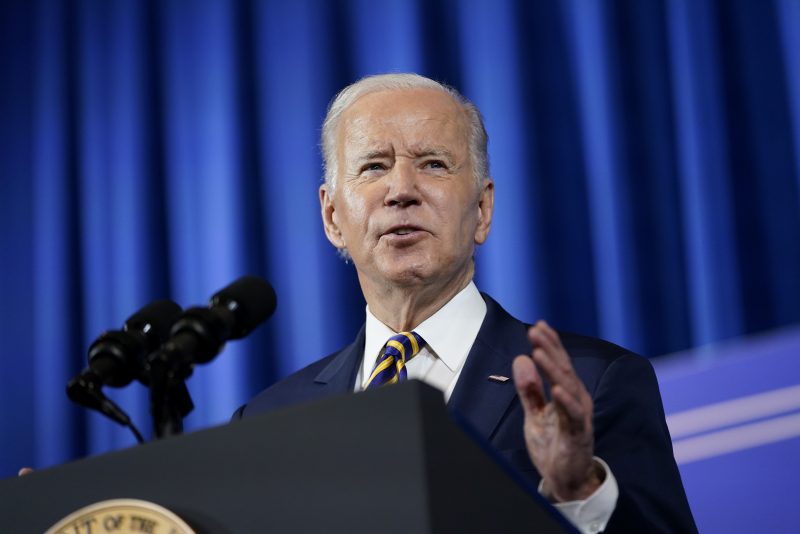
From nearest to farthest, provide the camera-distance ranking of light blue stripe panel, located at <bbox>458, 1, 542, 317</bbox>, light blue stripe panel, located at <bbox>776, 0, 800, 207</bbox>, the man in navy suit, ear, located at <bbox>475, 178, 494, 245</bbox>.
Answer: the man in navy suit < ear, located at <bbox>475, 178, 494, 245</bbox> < light blue stripe panel, located at <bbox>776, 0, 800, 207</bbox> < light blue stripe panel, located at <bbox>458, 1, 542, 317</bbox>

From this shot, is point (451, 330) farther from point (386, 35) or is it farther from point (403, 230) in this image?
point (386, 35)

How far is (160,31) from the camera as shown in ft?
12.5

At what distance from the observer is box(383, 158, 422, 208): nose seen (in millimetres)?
2260

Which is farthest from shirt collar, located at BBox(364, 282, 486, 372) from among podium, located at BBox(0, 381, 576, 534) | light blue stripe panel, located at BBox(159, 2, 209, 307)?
light blue stripe panel, located at BBox(159, 2, 209, 307)

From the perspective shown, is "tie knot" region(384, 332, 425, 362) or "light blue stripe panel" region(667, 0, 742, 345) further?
"light blue stripe panel" region(667, 0, 742, 345)

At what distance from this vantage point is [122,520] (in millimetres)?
1101

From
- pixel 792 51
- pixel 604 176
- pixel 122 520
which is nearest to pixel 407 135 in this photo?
pixel 604 176

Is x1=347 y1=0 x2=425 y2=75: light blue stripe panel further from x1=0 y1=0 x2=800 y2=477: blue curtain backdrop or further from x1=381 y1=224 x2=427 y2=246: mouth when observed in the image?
x1=381 y1=224 x2=427 y2=246: mouth

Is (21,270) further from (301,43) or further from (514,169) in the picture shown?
(514,169)

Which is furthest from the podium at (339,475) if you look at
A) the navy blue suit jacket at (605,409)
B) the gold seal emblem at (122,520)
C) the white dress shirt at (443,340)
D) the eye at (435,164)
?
the eye at (435,164)

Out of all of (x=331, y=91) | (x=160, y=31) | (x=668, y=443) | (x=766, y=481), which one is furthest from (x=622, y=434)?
(x=160, y=31)

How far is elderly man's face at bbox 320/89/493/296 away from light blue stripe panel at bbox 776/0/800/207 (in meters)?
0.77

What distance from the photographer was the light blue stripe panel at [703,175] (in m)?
2.68

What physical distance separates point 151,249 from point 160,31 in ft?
2.48
